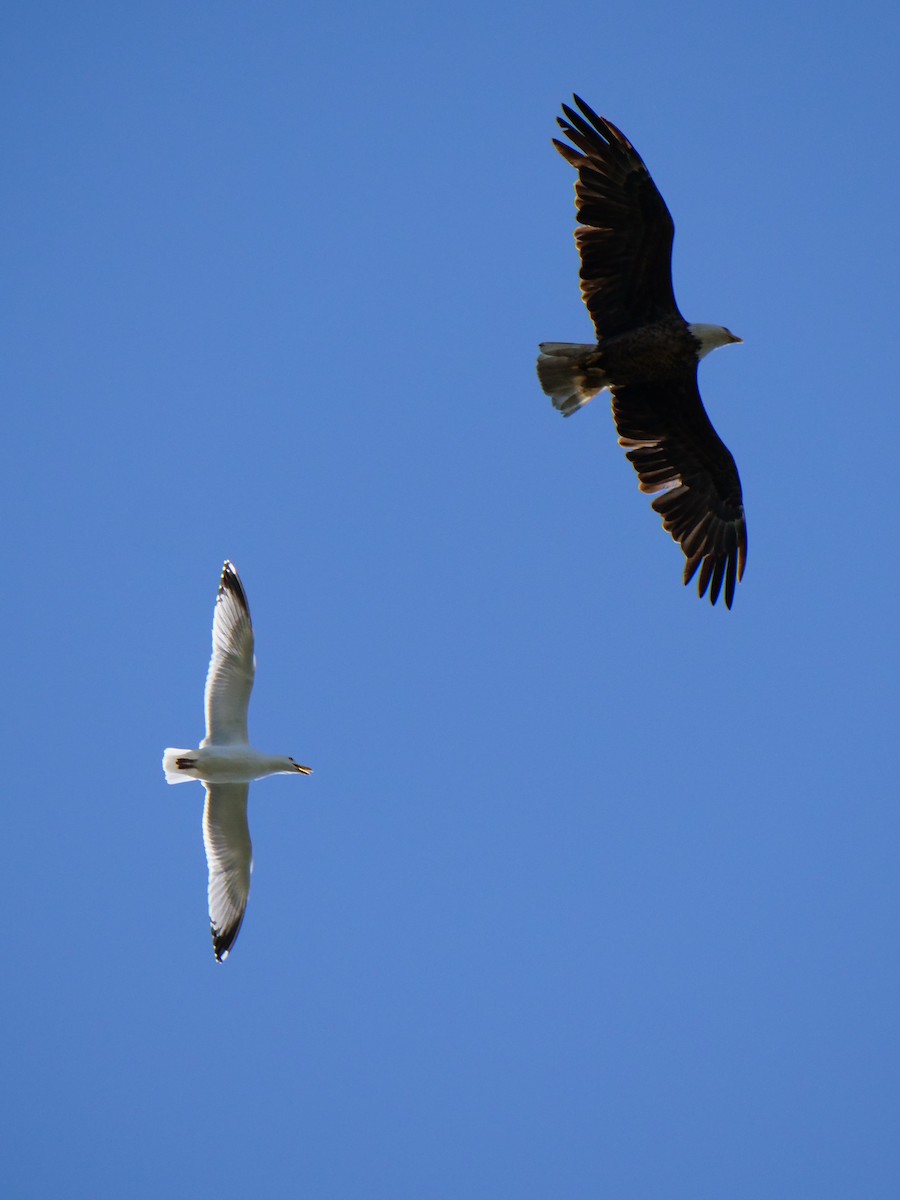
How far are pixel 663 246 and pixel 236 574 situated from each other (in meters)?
4.04

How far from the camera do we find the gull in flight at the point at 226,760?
13.1 m

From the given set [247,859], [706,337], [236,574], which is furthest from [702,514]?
[247,859]

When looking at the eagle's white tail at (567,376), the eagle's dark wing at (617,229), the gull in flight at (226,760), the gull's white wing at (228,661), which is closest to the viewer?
the eagle's dark wing at (617,229)

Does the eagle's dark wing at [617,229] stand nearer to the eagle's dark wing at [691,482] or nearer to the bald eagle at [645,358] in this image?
the bald eagle at [645,358]

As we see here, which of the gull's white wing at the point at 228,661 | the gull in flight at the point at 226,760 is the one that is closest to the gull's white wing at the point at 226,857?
the gull in flight at the point at 226,760

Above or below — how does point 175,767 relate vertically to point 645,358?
below

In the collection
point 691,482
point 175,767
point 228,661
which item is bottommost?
point 175,767

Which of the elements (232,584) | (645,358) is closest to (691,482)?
(645,358)

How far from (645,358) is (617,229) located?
98cm

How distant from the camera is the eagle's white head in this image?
12805mm

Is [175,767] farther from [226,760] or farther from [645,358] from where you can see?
[645,358]

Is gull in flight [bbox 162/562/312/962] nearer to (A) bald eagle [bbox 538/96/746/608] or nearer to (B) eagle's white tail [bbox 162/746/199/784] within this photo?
(B) eagle's white tail [bbox 162/746/199/784]

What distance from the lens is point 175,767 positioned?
42.8ft

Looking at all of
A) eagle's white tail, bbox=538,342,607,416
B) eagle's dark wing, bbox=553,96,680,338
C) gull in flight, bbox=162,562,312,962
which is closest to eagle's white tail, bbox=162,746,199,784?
gull in flight, bbox=162,562,312,962
